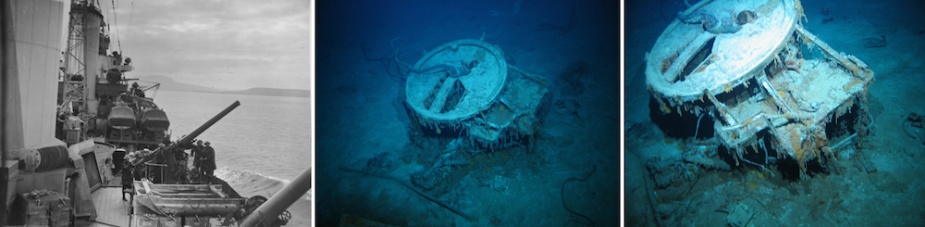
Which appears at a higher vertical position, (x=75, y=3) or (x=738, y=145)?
(x=75, y=3)

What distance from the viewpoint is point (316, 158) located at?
14.1 ft

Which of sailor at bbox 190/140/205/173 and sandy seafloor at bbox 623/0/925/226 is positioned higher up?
sandy seafloor at bbox 623/0/925/226

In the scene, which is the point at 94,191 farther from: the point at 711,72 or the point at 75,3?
the point at 711,72

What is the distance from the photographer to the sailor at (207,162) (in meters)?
4.12

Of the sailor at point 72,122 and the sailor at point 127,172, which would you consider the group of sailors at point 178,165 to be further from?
the sailor at point 72,122

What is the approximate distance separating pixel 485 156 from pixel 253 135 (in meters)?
Answer: 1.27

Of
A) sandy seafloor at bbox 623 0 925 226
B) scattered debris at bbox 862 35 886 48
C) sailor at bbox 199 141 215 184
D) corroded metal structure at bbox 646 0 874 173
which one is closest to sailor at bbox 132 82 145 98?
sailor at bbox 199 141 215 184

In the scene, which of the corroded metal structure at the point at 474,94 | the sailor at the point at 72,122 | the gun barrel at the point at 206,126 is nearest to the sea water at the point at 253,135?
the gun barrel at the point at 206,126

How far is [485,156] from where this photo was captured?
4438 millimetres

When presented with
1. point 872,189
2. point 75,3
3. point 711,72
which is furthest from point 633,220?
point 75,3

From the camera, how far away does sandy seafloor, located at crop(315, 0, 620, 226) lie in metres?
4.28

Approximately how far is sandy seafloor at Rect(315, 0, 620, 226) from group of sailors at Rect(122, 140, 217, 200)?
576 mm

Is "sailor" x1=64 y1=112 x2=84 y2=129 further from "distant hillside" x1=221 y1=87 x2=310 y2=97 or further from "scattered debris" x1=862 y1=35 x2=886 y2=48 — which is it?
"scattered debris" x1=862 y1=35 x2=886 y2=48

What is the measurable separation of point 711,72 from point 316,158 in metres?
2.18
